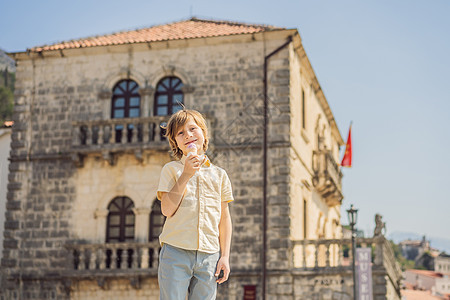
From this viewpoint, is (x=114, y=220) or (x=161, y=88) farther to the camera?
(x=161, y=88)

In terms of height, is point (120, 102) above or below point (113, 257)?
above

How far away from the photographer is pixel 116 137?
2088 centimetres

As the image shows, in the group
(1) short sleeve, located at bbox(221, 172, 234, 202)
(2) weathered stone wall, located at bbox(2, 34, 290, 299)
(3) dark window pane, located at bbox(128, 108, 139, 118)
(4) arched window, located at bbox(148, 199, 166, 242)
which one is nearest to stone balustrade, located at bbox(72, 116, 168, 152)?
(3) dark window pane, located at bbox(128, 108, 139, 118)

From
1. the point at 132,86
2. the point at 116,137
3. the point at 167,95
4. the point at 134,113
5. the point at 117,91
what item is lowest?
the point at 116,137

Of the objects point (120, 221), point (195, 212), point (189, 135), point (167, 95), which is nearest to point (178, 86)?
point (167, 95)

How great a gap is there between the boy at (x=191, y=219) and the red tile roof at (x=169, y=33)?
15241 millimetres

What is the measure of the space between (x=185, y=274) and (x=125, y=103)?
16.3 m

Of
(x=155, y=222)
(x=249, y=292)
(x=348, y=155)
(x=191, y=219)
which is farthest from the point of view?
(x=348, y=155)

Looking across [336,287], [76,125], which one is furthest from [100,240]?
[336,287]

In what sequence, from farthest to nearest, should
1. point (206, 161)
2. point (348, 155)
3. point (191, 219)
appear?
point (348, 155) < point (191, 219) < point (206, 161)

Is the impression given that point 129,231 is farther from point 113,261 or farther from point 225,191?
point 225,191

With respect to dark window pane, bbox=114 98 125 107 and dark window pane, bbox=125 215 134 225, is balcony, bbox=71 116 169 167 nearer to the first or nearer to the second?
dark window pane, bbox=114 98 125 107

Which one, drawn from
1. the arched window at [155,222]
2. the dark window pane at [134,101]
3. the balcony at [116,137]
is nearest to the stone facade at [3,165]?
the balcony at [116,137]

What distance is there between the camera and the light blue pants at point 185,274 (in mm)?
5031
